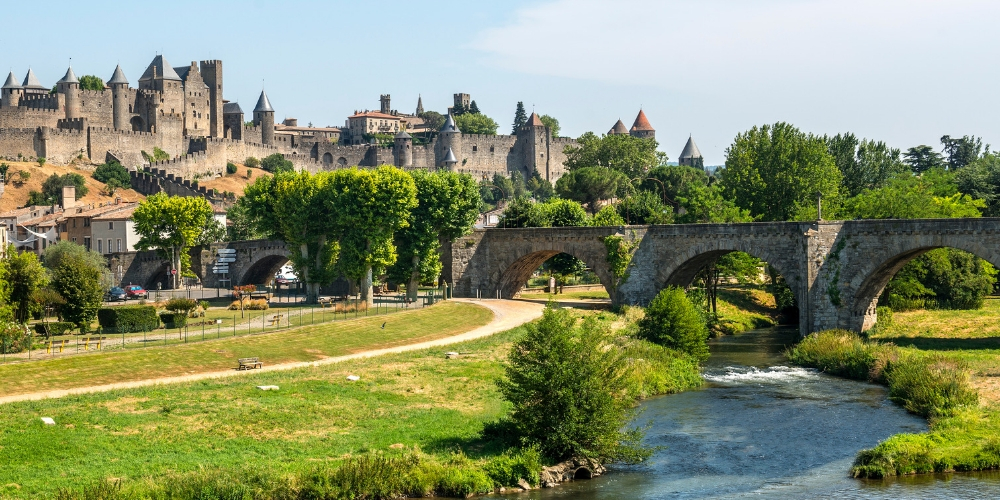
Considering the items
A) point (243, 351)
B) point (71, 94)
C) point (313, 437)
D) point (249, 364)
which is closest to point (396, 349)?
point (243, 351)

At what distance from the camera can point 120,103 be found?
15138 centimetres

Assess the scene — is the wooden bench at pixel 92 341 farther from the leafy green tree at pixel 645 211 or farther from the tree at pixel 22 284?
the leafy green tree at pixel 645 211

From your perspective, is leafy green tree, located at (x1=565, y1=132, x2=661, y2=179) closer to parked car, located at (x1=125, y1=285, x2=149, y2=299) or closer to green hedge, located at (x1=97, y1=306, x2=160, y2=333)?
parked car, located at (x1=125, y1=285, x2=149, y2=299)

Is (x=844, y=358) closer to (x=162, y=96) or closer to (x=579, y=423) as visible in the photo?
(x=579, y=423)

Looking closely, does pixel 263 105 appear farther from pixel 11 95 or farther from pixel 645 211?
pixel 645 211

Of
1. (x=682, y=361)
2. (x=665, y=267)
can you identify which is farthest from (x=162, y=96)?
(x=682, y=361)

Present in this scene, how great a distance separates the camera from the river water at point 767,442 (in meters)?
34.8

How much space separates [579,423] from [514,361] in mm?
3102

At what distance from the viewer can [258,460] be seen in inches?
1384

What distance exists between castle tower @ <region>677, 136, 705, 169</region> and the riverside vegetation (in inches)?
5869

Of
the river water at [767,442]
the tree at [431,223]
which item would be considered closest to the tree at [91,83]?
the tree at [431,223]

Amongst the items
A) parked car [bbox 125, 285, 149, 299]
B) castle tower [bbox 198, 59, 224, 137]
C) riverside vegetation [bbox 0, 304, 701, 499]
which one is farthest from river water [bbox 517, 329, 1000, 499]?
castle tower [bbox 198, 59, 224, 137]

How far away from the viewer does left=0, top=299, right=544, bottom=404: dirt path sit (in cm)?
4181

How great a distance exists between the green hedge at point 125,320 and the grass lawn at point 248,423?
748cm
